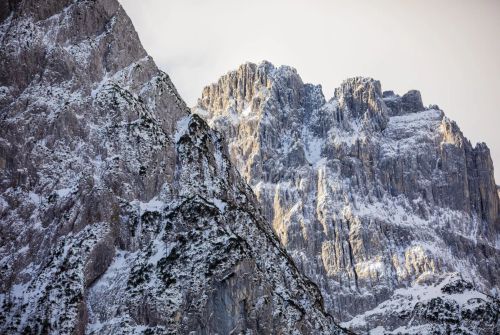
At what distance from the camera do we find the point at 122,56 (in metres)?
196

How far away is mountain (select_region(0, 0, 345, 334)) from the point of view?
155 metres

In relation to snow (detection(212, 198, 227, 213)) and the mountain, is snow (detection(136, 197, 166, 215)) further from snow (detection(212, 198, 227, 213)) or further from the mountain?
snow (detection(212, 198, 227, 213))

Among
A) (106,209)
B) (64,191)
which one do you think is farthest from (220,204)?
(64,191)

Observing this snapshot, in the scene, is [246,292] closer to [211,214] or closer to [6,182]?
[211,214]

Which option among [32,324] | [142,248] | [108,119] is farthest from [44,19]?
[32,324]

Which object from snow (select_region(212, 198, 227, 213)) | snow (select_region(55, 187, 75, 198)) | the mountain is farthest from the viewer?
snow (select_region(212, 198, 227, 213))

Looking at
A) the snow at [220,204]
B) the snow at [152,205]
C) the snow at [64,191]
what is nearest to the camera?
the snow at [64,191]

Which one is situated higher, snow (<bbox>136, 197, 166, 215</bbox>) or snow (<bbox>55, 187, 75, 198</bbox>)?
snow (<bbox>55, 187, 75, 198</bbox>)

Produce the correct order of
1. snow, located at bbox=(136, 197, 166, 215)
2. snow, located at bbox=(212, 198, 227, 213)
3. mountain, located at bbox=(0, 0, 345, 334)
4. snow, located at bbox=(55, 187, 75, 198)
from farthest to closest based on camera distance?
snow, located at bbox=(212, 198, 227, 213), snow, located at bbox=(136, 197, 166, 215), snow, located at bbox=(55, 187, 75, 198), mountain, located at bbox=(0, 0, 345, 334)

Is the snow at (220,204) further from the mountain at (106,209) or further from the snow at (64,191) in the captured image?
the snow at (64,191)

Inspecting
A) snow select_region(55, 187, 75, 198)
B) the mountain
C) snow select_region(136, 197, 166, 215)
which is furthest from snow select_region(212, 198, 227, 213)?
snow select_region(55, 187, 75, 198)

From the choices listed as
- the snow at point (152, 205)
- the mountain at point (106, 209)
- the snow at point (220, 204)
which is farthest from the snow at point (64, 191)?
the snow at point (220, 204)

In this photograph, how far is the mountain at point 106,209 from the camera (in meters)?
155

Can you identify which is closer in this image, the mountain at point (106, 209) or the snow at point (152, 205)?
the mountain at point (106, 209)
